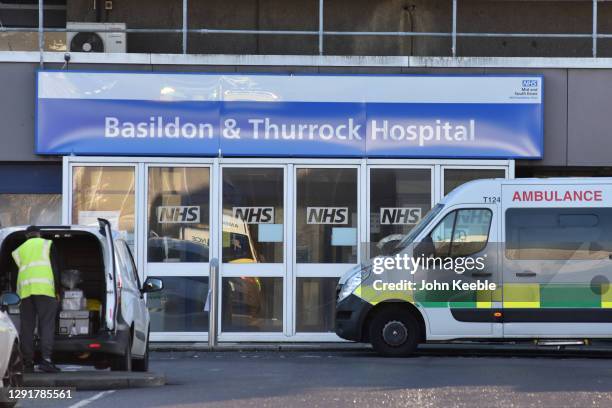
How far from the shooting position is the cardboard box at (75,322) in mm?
13297

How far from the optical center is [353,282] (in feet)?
58.3

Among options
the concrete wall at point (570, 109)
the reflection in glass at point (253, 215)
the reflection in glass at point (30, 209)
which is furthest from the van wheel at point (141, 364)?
the concrete wall at point (570, 109)

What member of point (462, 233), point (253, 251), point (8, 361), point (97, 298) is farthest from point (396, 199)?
point (8, 361)

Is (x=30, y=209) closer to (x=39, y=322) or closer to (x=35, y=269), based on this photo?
(x=35, y=269)

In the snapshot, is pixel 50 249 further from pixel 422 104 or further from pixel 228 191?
pixel 422 104

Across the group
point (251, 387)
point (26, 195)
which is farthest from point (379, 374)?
point (26, 195)

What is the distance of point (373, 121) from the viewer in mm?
20766

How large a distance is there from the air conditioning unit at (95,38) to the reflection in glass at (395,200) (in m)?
4.84

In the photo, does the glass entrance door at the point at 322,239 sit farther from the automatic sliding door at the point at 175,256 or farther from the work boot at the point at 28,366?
the work boot at the point at 28,366

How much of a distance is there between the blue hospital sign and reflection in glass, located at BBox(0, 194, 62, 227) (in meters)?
1.22

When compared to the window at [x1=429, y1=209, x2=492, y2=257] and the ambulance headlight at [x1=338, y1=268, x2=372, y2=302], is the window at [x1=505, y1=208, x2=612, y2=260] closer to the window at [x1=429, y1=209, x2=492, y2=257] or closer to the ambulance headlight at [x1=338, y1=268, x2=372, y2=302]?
the window at [x1=429, y1=209, x2=492, y2=257]

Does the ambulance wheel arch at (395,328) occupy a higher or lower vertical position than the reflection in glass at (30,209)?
lower

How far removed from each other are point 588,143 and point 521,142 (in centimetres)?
114

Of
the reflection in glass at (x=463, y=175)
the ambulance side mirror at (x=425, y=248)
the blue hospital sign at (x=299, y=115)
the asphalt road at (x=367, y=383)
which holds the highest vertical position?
the blue hospital sign at (x=299, y=115)
